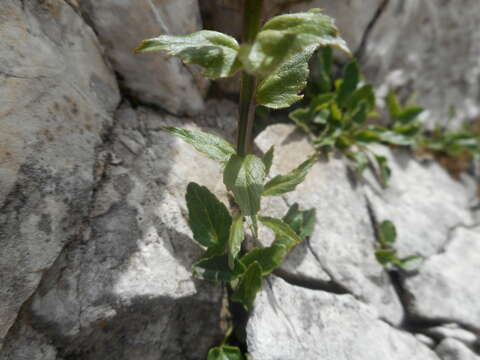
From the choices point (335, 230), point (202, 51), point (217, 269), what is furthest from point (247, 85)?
point (335, 230)

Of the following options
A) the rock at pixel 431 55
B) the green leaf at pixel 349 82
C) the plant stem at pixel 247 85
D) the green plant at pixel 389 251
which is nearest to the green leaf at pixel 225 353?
the plant stem at pixel 247 85

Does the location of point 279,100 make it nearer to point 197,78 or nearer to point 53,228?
point 197,78

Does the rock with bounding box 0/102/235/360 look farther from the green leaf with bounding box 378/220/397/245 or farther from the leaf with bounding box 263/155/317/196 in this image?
the green leaf with bounding box 378/220/397/245

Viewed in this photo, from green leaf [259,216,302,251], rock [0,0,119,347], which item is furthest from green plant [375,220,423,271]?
rock [0,0,119,347]

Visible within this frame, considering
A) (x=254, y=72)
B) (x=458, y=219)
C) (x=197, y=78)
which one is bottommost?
(x=458, y=219)

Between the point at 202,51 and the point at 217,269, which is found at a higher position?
the point at 202,51

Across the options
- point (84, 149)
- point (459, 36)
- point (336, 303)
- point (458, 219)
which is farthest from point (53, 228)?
point (459, 36)

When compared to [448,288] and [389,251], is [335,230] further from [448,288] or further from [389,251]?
[448,288]
